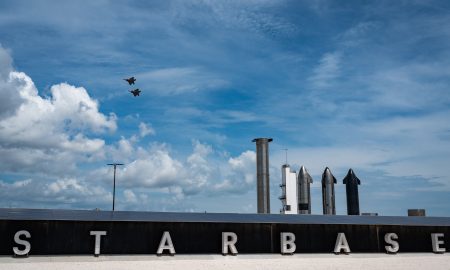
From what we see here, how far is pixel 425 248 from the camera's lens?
36312 mm

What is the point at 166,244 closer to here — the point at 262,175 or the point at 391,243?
the point at 391,243

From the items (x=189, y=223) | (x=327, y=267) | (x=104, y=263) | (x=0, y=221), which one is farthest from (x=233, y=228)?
(x=0, y=221)

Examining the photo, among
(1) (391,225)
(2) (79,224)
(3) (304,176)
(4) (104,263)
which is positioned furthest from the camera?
(3) (304,176)

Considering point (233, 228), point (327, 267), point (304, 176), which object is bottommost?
point (327, 267)

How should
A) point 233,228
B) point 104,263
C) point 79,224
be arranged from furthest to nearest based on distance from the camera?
1. point 233,228
2. point 79,224
3. point 104,263

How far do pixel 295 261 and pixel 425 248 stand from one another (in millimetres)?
11760

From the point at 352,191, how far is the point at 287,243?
219ft

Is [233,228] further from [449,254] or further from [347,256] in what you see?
[449,254]

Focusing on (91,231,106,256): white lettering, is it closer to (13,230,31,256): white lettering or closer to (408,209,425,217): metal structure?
(13,230,31,256): white lettering

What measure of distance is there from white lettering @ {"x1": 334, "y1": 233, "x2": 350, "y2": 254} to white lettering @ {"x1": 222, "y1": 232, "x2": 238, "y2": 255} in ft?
24.7

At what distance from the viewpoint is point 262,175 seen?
71938 mm

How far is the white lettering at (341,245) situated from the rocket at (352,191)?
63490 millimetres

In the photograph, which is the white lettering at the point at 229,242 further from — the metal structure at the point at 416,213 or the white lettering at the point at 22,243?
the metal structure at the point at 416,213

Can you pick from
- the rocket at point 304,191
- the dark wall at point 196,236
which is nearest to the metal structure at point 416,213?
the dark wall at point 196,236
